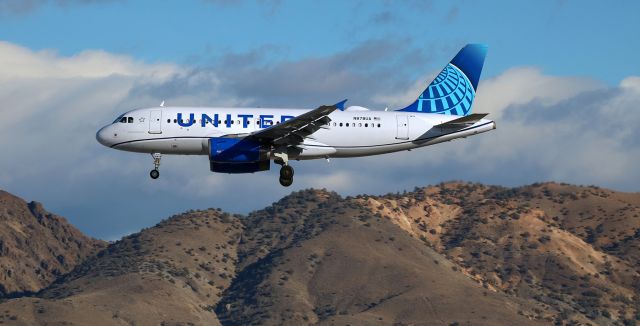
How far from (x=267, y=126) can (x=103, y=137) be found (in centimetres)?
1239

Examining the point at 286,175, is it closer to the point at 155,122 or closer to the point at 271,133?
the point at 271,133

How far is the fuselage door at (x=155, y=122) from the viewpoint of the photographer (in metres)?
95.6

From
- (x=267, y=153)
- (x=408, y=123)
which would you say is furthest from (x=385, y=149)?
(x=267, y=153)

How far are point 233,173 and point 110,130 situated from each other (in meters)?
9.98

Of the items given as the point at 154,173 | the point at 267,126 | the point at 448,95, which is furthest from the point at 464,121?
the point at 154,173

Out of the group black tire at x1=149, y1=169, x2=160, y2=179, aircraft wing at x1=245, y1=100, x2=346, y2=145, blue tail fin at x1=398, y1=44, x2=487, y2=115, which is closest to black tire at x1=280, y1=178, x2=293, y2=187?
aircraft wing at x1=245, y1=100, x2=346, y2=145

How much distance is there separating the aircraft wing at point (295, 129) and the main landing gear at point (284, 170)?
3.89ft

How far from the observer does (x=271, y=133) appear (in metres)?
92.6

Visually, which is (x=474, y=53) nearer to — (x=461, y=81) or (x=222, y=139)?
(x=461, y=81)

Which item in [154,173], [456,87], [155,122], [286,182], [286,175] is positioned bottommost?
[286,182]

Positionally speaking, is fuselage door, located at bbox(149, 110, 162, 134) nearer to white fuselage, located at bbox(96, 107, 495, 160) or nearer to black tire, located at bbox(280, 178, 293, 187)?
white fuselage, located at bbox(96, 107, 495, 160)

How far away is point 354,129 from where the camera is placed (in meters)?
97.0

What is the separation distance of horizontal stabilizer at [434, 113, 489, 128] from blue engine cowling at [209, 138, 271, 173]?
45.6 ft

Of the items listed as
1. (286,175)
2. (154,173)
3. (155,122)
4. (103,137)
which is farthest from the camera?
(103,137)
